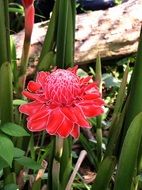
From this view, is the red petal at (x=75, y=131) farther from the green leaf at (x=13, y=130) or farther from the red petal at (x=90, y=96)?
the green leaf at (x=13, y=130)

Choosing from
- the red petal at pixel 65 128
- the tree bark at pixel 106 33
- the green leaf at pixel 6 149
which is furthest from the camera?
the tree bark at pixel 106 33

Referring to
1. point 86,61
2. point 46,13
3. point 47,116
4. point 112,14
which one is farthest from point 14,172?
point 46,13

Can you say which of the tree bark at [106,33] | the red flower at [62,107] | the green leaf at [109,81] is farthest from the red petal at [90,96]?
the tree bark at [106,33]

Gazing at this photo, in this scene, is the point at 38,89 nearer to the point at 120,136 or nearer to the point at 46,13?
the point at 120,136

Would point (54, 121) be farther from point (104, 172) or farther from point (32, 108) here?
point (104, 172)

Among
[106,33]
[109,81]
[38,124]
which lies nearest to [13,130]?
[38,124]

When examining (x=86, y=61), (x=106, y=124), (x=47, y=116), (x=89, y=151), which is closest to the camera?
(x=47, y=116)

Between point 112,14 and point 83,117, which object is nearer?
point 83,117
